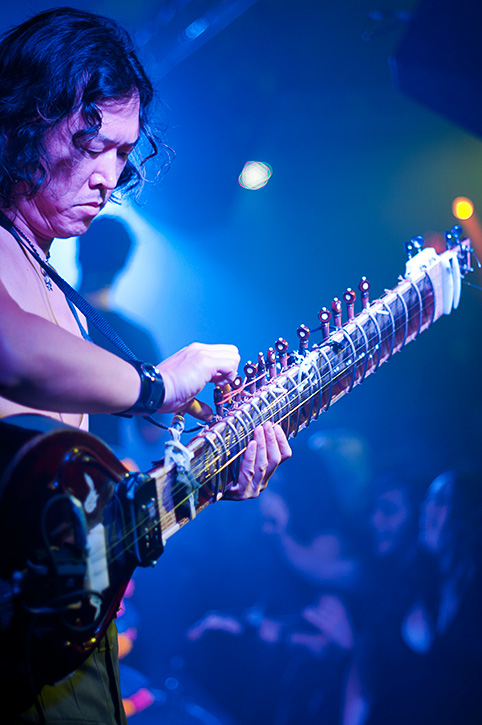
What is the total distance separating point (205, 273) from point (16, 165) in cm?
106

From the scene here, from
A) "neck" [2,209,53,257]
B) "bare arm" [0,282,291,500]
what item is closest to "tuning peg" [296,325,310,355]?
"bare arm" [0,282,291,500]

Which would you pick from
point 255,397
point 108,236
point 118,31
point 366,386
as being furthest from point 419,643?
point 118,31

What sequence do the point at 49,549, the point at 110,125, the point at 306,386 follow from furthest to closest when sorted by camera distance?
the point at 306,386 < the point at 110,125 < the point at 49,549

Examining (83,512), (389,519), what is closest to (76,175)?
(83,512)

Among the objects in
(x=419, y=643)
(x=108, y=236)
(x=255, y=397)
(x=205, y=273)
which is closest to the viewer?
(x=255, y=397)

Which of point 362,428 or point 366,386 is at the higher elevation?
point 366,386

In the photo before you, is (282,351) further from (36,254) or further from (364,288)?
(36,254)

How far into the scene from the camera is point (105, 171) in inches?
43.8

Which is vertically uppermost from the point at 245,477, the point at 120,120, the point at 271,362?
the point at 120,120

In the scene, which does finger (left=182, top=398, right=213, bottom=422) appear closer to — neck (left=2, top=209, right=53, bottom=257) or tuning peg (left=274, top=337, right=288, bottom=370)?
tuning peg (left=274, top=337, right=288, bottom=370)

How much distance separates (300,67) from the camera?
6.94ft

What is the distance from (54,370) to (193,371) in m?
0.40

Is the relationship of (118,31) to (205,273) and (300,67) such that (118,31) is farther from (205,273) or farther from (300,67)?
(300,67)

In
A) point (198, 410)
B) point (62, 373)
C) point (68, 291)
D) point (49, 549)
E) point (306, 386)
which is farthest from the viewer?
point (198, 410)
